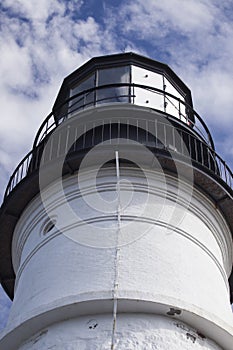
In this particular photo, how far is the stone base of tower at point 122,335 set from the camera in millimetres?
8312

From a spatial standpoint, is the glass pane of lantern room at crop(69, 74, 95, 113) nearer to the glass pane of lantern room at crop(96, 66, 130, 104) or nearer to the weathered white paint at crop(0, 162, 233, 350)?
the glass pane of lantern room at crop(96, 66, 130, 104)

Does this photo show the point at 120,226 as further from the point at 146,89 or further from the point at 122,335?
the point at 146,89

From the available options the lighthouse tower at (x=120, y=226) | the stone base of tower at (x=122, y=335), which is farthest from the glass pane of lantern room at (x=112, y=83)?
the stone base of tower at (x=122, y=335)

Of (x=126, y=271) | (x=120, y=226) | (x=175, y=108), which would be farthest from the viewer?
(x=175, y=108)

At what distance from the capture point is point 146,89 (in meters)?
12.8

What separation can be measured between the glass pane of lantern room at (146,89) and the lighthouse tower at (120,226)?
0.03 metres

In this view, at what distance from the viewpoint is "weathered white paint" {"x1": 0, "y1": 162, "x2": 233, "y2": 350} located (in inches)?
338

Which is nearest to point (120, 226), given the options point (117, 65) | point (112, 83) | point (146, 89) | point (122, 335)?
point (122, 335)

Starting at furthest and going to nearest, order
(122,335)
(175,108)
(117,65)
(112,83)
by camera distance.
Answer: (117,65)
(112,83)
(175,108)
(122,335)

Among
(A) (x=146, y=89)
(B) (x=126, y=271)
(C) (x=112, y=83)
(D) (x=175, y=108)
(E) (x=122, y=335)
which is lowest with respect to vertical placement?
(E) (x=122, y=335)

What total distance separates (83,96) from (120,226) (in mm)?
4125

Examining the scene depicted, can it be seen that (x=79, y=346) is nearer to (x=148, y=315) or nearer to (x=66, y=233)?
(x=148, y=315)

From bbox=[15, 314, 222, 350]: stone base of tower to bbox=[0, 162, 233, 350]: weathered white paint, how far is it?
13mm

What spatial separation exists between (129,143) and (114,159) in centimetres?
→ 39
